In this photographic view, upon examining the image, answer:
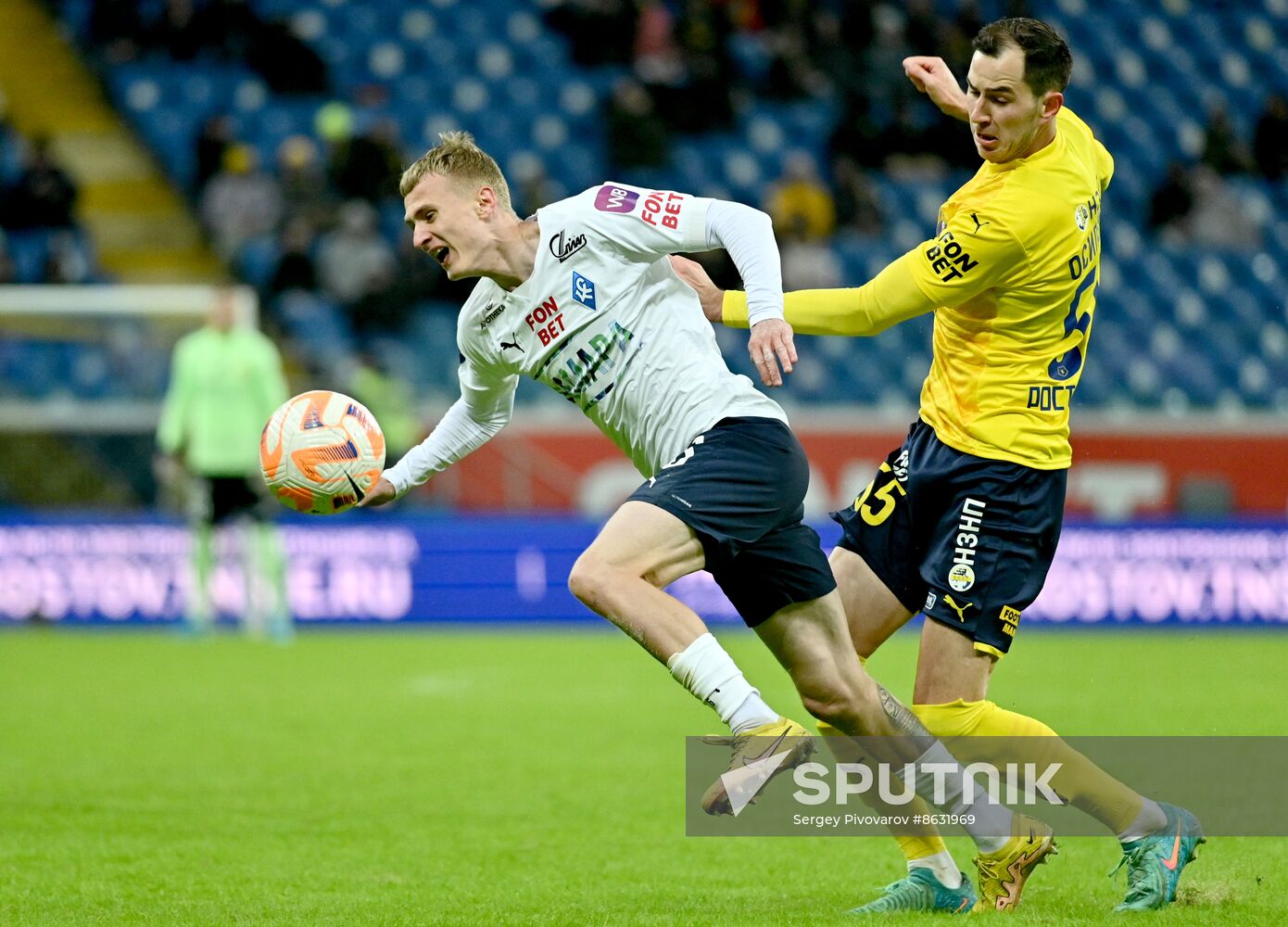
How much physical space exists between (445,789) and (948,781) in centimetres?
284

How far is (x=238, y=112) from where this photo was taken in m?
18.3

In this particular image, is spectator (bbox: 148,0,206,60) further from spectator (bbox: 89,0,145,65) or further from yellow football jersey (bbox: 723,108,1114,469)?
yellow football jersey (bbox: 723,108,1114,469)

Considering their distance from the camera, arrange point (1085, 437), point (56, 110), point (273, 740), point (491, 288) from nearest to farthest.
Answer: point (491, 288)
point (273, 740)
point (1085, 437)
point (56, 110)

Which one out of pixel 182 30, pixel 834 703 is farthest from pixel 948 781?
pixel 182 30

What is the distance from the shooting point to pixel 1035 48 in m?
4.65

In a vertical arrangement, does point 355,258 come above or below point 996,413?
above

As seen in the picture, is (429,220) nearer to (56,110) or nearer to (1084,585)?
(1084,585)

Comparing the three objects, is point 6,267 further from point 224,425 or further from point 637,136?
point 637,136

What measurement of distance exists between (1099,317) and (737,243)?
498 inches

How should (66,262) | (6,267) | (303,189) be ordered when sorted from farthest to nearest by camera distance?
(303,189) < (6,267) < (66,262)

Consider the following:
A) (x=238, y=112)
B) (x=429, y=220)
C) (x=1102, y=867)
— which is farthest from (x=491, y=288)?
(x=238, y=112)

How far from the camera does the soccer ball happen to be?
17.1 feet

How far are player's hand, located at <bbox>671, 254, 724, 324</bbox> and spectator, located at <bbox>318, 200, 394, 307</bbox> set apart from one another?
11.2 m

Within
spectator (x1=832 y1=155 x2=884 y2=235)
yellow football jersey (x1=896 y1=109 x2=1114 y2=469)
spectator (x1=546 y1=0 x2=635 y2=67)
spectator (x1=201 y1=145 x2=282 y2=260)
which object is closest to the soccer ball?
yellow football jersey (x1=896 y1=109 x2=1114 y2=469)
